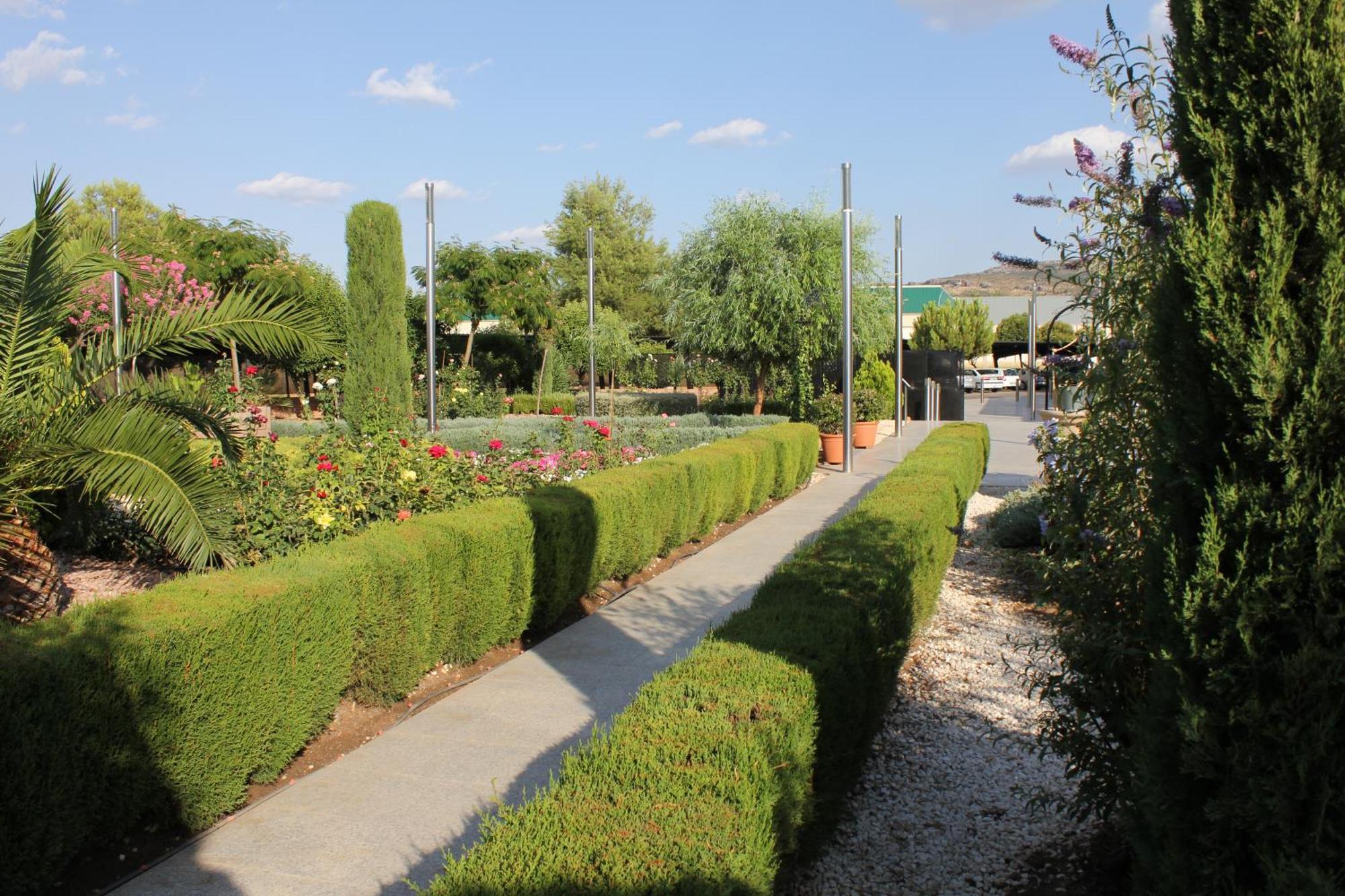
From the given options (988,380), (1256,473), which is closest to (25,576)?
(1256,473)

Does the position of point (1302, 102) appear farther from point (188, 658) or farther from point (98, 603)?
point (98, 603)

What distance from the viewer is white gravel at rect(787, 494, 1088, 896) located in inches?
133

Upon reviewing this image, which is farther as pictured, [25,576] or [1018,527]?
[1018,527]

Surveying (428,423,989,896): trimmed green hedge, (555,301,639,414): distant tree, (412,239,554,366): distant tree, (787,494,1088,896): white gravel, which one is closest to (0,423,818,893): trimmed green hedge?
(428,423,989,896): trimmed green hedge

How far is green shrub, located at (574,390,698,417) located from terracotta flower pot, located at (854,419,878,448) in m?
5.74

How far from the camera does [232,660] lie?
3.56m

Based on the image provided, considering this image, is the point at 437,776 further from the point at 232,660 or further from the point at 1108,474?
the point at 1108,474

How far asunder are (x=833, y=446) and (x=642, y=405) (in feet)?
29.4

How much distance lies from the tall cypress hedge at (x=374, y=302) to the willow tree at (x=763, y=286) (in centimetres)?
640

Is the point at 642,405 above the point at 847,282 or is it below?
below

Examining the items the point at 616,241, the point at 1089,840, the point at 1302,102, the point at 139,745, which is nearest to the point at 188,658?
the point at 139,745

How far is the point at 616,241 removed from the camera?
5066 cm

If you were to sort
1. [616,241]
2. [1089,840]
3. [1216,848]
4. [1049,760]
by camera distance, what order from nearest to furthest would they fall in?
[1216,848]
[1089,840]
[1049,760]
[616,241]

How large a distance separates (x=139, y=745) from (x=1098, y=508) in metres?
3.24
